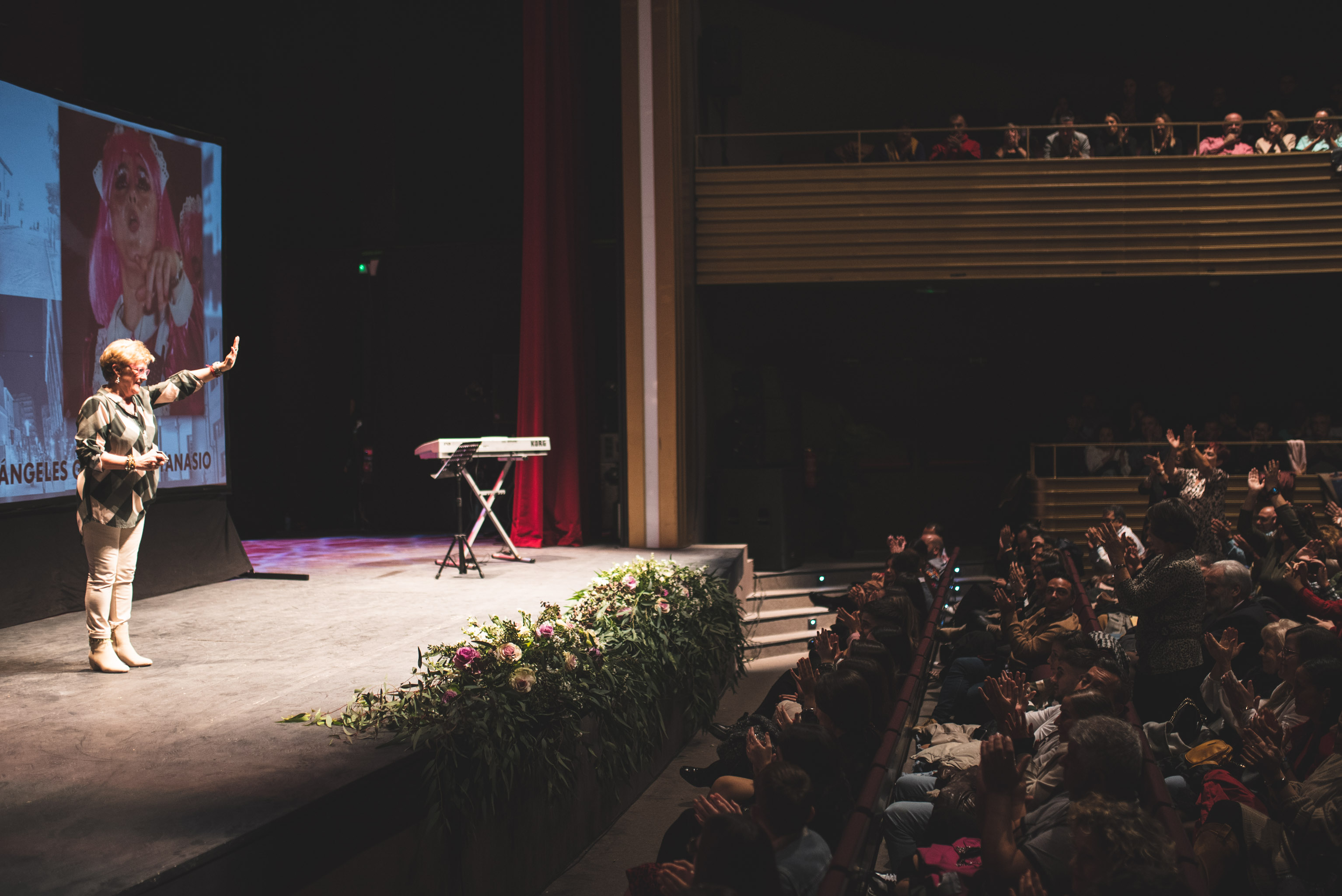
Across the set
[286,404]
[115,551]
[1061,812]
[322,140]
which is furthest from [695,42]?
[1061,812]

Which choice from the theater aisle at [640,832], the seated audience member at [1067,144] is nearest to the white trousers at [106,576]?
the theater aisle at [640,832]

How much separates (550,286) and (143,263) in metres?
3.82

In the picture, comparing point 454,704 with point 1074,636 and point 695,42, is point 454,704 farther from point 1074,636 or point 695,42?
point 695,42

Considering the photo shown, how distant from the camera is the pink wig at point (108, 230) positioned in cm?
586

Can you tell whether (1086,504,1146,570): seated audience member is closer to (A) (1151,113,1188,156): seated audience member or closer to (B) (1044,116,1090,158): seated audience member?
(B) (1044,116,1090,158): seated audience member

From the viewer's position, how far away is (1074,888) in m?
2.03

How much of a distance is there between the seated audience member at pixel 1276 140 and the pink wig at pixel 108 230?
968 centimetres

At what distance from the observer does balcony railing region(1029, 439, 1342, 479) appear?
10.0 m

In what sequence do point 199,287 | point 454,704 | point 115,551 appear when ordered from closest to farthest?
point 454,704, point 115,551, point 199,287

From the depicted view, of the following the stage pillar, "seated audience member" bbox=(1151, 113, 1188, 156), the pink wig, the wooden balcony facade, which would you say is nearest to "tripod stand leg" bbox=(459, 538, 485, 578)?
the stage pillar

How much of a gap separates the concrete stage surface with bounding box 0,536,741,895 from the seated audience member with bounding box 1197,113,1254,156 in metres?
7.88

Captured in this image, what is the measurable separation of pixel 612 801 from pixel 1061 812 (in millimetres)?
2625

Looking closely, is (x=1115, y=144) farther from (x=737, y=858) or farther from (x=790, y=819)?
(x=737, y=858)

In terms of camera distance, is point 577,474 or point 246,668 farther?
point 577,474
